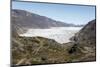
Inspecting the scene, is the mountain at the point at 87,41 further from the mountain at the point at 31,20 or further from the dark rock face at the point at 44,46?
the mountain at the point at 31,20

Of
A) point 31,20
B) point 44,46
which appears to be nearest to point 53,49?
point 44,46

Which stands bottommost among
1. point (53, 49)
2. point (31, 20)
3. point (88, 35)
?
point (53, 49)

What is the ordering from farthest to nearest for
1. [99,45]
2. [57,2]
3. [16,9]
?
[99,45] < [57,2] < [16,9]

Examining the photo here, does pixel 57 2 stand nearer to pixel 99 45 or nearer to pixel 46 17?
pixel 46 17

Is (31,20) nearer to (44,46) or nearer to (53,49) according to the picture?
(44,46)

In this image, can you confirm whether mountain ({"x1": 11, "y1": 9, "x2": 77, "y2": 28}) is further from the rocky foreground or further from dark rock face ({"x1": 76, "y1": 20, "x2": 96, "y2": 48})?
dark rock face ({"x1": 76, "y1": 20, "x2": 96, "y2": 48})

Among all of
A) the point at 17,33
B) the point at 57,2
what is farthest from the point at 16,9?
the point at 57,2
